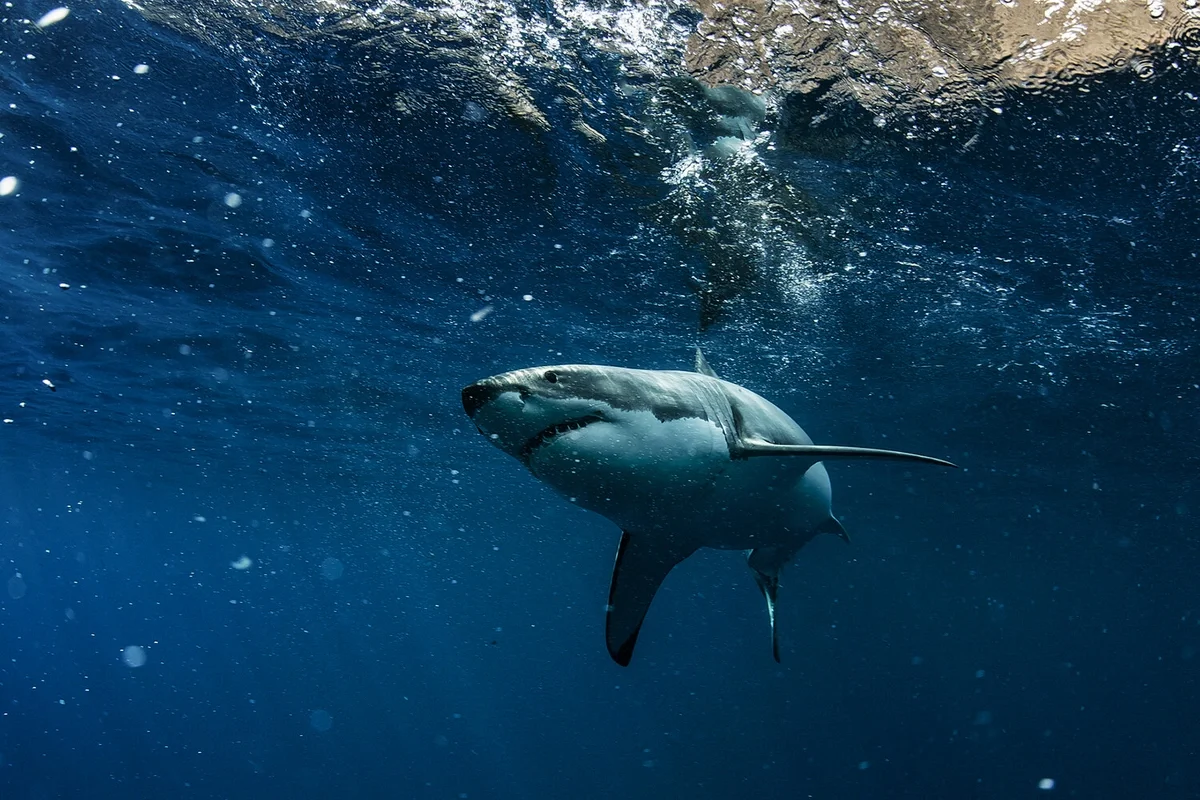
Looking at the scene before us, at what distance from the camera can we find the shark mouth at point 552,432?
3.13 meters

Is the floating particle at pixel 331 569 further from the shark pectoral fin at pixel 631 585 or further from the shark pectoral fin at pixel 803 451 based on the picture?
the shark pectoral fin at pixel 803 451

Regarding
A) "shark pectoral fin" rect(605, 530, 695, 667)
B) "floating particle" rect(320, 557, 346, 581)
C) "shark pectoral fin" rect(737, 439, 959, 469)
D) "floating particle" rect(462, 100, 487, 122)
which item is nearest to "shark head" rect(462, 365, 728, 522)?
"shark pectoral fin" rect(737, 439, 959, 469)

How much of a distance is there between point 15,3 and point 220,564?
87.2 m

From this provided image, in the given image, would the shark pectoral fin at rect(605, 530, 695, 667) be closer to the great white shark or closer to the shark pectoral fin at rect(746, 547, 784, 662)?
the great white shark

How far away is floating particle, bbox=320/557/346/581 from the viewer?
76719mm

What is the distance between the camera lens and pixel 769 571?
21.3 feet

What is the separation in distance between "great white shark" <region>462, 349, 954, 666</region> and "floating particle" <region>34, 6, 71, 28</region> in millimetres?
7926

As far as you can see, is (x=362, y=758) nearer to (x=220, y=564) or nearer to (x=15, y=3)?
(x=220, y=564)

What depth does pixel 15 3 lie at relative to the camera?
6.73m

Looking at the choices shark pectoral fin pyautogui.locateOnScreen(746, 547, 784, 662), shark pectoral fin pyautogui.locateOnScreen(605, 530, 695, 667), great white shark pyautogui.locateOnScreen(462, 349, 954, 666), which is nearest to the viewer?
great white shark pyautogui.locateOnScreen(462, 349, 954, 666)

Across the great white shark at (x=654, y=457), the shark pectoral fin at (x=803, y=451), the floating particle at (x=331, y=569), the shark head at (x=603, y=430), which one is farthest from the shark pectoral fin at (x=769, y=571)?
the floating particle at (x=331, y=569)

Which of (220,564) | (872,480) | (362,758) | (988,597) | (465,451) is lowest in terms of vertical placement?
(362,758)

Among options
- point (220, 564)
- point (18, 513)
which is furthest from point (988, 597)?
point (220, 564)

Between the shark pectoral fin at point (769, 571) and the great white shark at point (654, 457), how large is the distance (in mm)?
207
